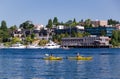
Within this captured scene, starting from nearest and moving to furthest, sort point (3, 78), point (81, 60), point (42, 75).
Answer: point (3, 78) → point (42, 75) → point (81, 60)

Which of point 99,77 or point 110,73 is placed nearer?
point 99,77

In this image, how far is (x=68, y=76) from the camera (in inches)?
2167

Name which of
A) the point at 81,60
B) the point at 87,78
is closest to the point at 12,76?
the point at 87,78

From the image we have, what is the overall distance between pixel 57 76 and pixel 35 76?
241 centimetres

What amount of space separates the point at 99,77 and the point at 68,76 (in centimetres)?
344

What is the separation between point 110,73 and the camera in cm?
5881

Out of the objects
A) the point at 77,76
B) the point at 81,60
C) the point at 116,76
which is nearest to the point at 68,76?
the point at 77,76

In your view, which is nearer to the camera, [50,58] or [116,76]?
[116,76]

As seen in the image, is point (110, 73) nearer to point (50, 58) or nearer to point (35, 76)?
point (35, 76)

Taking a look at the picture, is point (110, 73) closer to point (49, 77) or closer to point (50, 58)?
point (49, 77)

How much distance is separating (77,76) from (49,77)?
3158 mm

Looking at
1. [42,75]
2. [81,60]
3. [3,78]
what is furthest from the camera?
[81,60]

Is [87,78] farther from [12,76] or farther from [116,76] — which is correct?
[12,76]

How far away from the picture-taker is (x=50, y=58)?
90.0 meters
